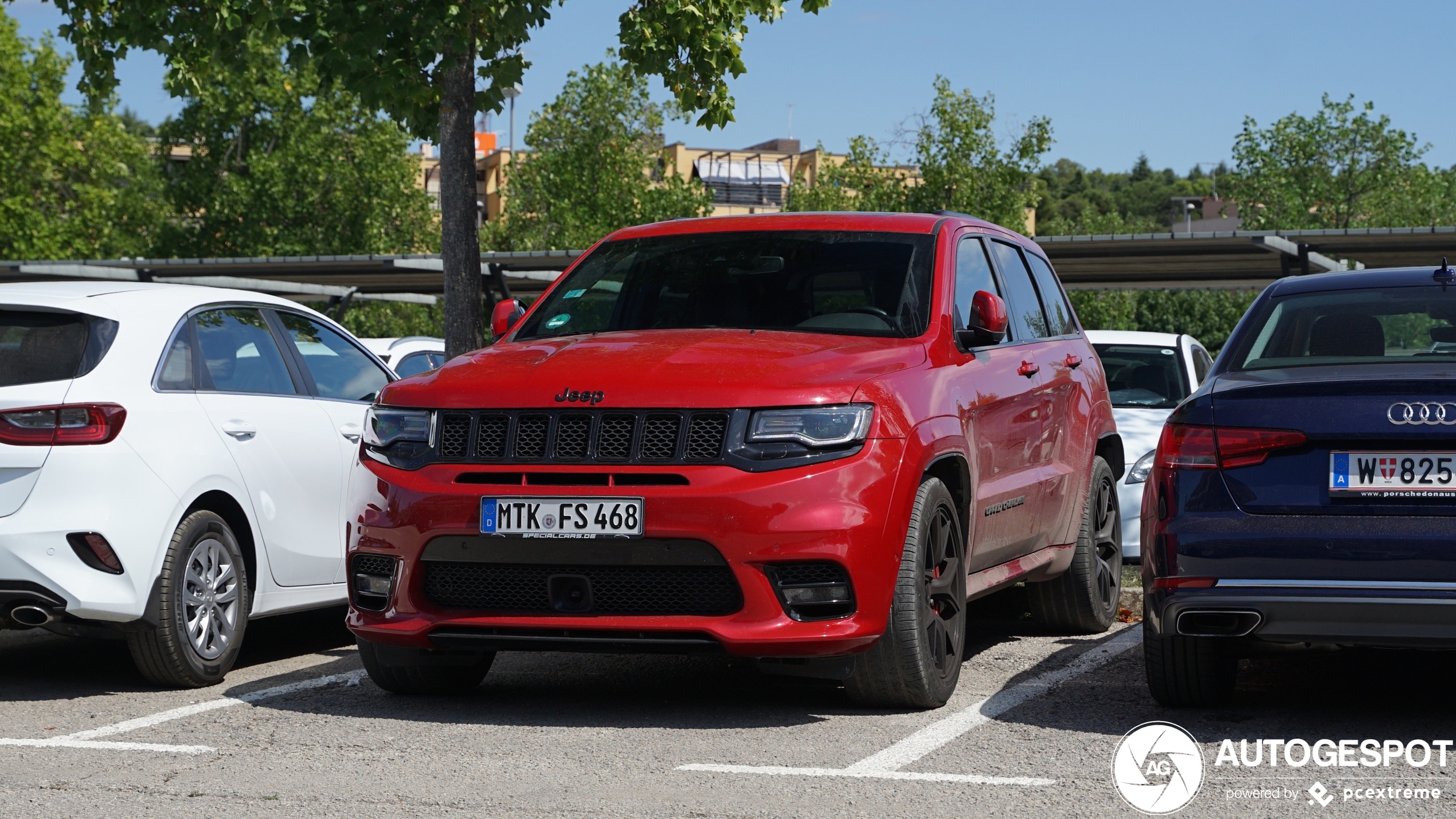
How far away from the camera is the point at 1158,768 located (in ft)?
16.4

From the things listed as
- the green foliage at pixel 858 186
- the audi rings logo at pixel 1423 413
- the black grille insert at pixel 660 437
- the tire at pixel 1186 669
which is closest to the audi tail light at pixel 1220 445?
the audi rings logo at pixel 1423 413

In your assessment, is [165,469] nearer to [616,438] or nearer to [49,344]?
[49,344]

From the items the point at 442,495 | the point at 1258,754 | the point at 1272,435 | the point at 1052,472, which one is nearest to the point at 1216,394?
the point at 1272,435

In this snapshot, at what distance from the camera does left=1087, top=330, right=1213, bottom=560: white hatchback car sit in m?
11.9

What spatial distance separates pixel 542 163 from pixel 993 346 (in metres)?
58.5

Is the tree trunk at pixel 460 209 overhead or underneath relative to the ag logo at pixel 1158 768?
overhead

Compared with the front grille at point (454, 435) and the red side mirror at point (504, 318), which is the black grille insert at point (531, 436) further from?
the red side mirror at point (504, 318)

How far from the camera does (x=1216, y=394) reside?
559 cm

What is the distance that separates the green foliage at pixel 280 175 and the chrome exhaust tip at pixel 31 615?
182 feet

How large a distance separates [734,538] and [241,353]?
307 centimetres

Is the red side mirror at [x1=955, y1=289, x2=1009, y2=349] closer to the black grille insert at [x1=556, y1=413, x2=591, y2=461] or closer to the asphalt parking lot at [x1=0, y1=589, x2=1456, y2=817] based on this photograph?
the asphalt parking lot at [x1=0, y1=589, x2=1456, y2=817]

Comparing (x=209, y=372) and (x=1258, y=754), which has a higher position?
(x=209, y=372)

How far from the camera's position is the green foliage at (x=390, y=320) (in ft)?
211

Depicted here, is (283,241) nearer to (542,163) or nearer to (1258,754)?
(542,163)
